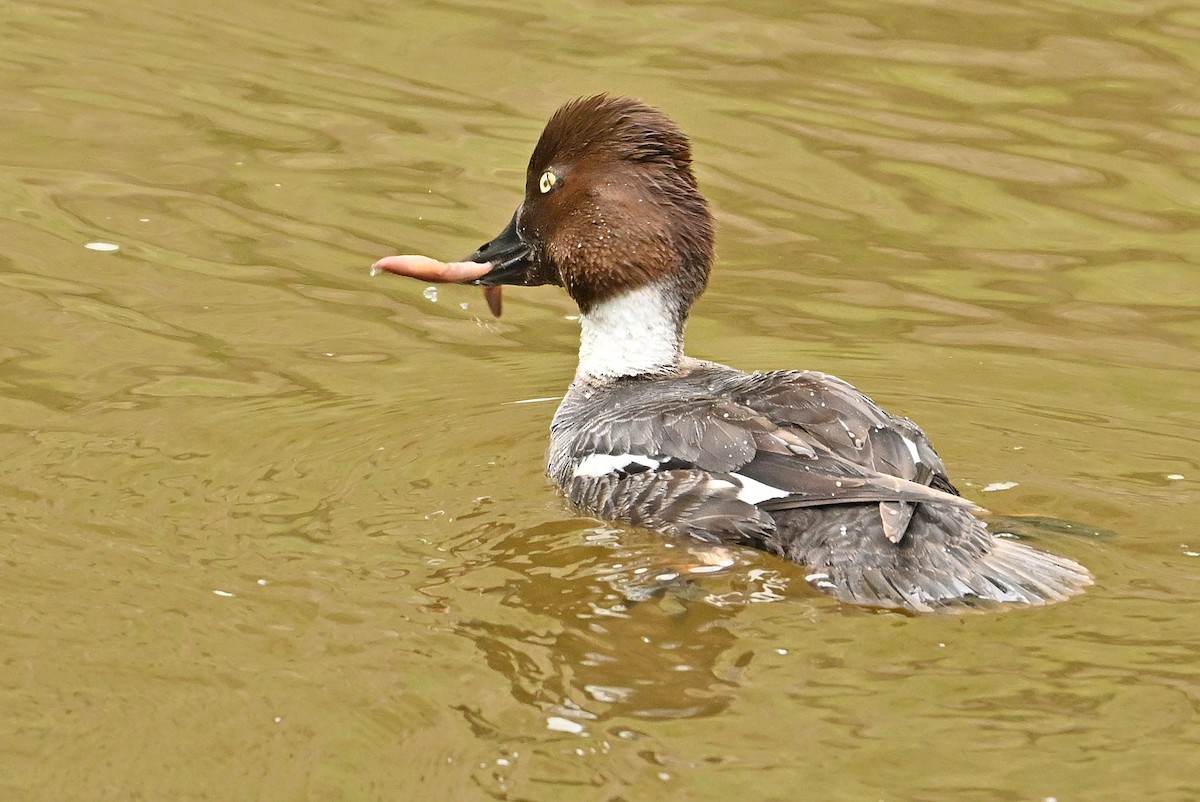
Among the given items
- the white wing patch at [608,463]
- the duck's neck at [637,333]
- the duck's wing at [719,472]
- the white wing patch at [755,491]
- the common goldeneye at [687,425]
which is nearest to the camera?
the common goldeneye at [687,425]

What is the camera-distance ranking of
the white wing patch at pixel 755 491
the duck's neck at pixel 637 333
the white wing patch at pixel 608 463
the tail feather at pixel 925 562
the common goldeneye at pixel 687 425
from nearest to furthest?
the tail feather at pixel 925 562, the common goldeneye at pixel 687 425, the white wing patch at pixel 755 491, the white wing patch at pixel 608 463, the duck's neck at pixel 637 333

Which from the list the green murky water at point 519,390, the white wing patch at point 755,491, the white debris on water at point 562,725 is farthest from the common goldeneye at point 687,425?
the white debris on water at point 562,725

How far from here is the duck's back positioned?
5.64 metres

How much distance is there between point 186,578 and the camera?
5.82 m

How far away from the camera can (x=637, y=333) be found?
23.9 ft

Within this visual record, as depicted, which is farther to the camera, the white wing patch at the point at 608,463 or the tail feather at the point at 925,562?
the white wing patch at the point at 608,463

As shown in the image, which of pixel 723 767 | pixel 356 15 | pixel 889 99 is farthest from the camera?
pixel 356 15

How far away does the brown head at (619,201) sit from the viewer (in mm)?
7016

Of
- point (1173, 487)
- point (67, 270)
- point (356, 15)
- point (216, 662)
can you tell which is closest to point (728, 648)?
point (216, 662)

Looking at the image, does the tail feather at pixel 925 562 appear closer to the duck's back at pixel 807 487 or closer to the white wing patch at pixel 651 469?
the duck's back at pixel 807 487

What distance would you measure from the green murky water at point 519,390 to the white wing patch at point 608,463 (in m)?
0.22

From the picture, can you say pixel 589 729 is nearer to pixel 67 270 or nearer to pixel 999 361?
pixel 999 361

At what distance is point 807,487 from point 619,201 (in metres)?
1.72

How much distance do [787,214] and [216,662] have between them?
18.2 feet
